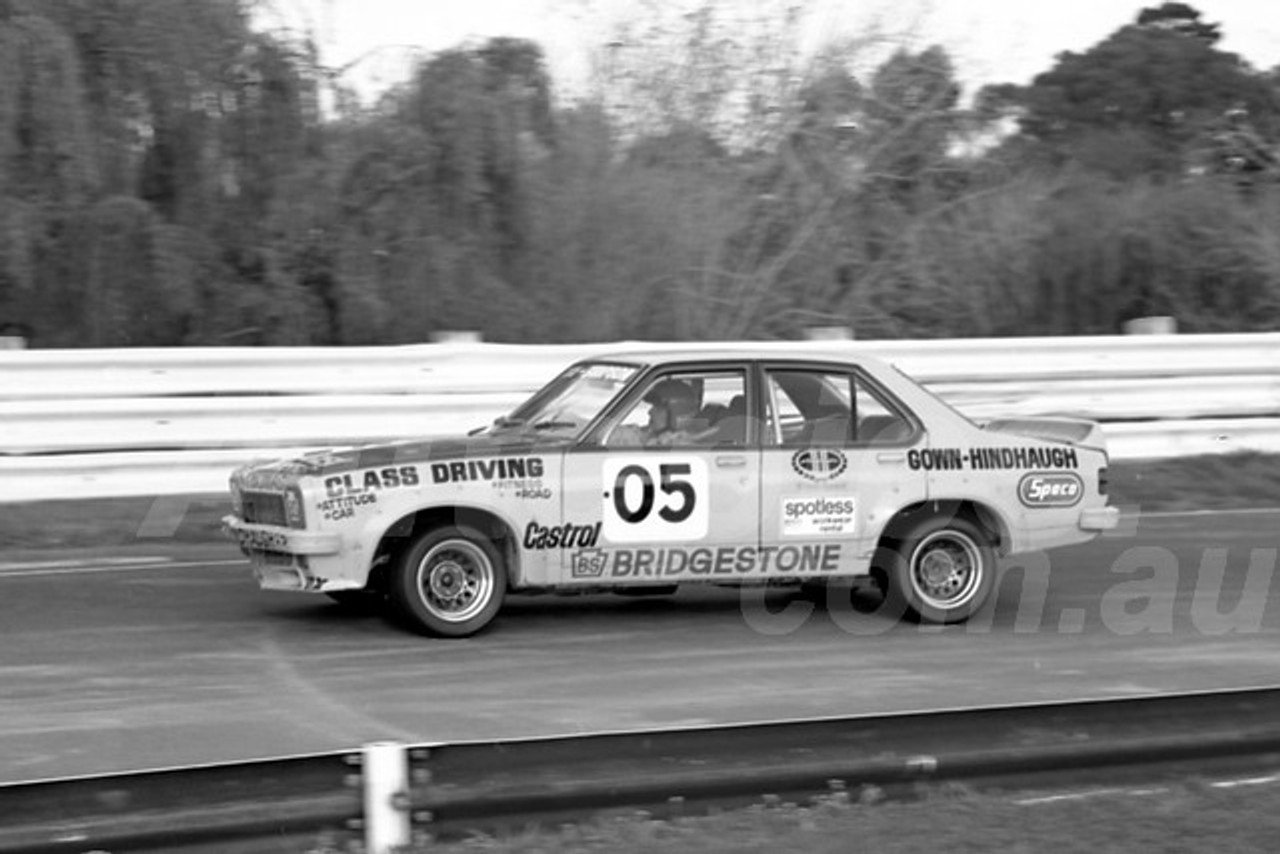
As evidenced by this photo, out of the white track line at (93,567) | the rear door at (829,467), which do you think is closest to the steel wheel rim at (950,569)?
the rear door at (829,467)

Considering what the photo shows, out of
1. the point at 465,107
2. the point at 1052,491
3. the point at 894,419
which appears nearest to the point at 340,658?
the point at 894,419

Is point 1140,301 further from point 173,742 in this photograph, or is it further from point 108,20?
point 173,742

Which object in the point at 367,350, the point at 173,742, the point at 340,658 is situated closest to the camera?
the point at 173,742

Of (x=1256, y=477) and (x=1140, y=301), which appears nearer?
(x=1256, y=477)

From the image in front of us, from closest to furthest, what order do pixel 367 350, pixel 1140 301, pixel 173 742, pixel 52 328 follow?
pixel 173 742
pixel 367 350
pixel 52 328
pixel 1140 301

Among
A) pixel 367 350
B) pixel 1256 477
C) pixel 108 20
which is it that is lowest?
pixel 1256 477

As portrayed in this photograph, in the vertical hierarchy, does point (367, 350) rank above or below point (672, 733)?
above

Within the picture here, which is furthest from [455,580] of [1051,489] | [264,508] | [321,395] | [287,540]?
[321,395]

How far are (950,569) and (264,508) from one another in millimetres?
3397

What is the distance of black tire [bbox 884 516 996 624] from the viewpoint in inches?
388

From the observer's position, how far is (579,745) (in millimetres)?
5453

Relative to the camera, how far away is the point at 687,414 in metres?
9.64

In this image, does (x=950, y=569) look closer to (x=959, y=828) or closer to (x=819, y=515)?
(x=819, y=515)

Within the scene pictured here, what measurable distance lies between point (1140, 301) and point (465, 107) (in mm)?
7202
